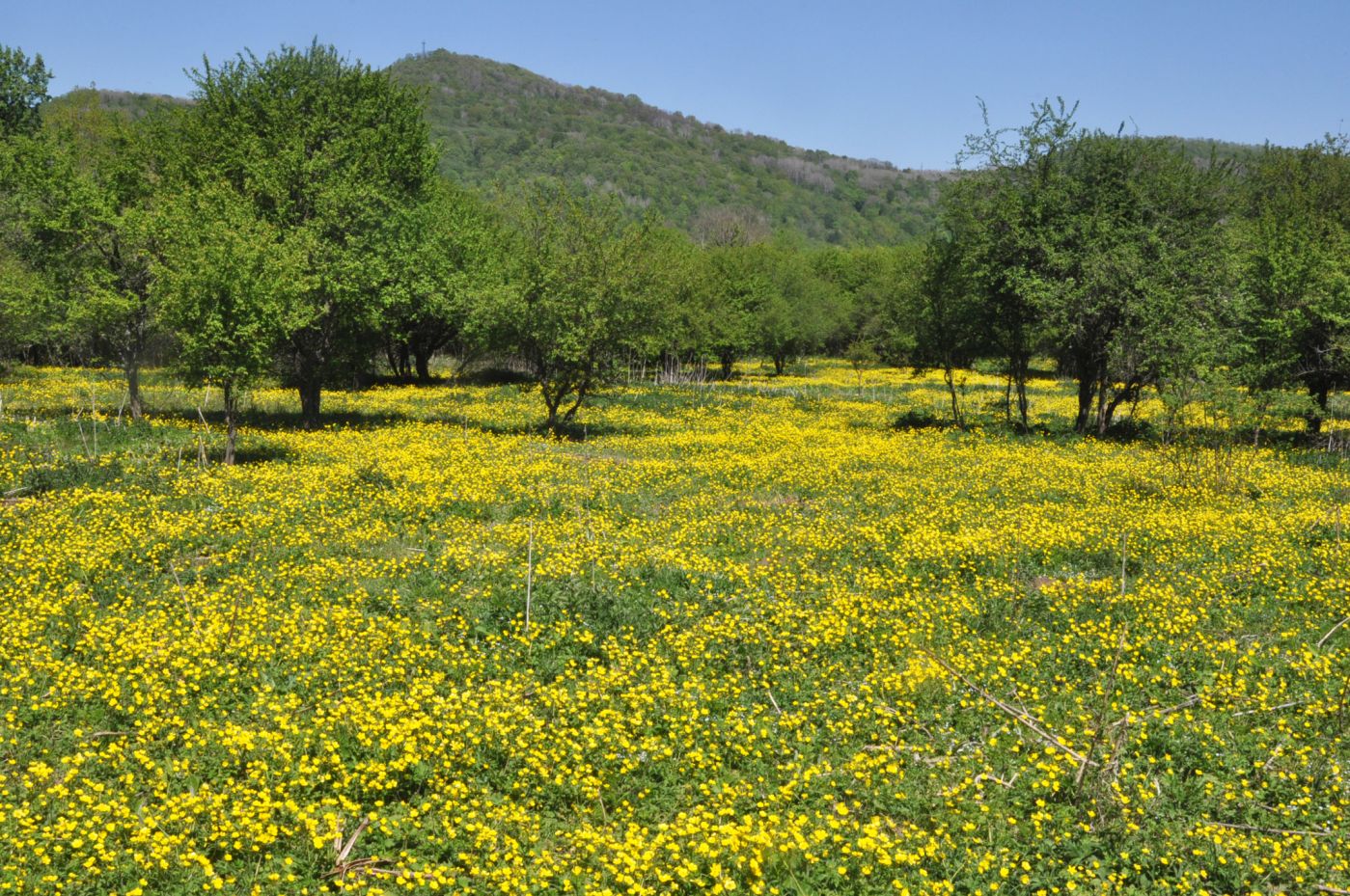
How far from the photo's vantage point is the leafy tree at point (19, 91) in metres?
50.3

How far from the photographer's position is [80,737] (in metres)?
8.48

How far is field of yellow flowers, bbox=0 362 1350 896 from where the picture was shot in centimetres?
696

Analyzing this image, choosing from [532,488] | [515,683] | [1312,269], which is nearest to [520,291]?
[532,488]

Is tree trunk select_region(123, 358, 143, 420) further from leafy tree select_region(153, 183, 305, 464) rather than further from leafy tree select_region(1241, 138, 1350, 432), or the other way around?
leafy tree select_region(1241, 138, 1350, 432)

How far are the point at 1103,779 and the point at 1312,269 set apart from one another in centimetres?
3030

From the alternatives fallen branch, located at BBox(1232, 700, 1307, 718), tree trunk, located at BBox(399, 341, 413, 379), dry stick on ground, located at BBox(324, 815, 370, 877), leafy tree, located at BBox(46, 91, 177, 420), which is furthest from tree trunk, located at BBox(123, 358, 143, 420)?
fallen branch, located at BBox(1232, 700, 1307, 718)

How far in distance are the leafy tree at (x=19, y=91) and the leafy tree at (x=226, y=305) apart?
40.7m

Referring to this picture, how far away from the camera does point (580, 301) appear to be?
28141mm

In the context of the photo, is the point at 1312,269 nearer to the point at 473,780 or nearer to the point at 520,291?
the point at 520,291

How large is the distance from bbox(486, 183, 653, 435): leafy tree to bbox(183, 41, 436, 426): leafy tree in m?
5.08

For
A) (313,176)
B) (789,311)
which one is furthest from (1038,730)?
(789,311)

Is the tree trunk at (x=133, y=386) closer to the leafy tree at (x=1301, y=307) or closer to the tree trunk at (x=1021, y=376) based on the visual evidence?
the tree trunk at (x=1021, y=376)

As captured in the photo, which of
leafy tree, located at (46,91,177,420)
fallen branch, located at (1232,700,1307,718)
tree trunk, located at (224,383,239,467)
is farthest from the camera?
leafy tree, located at (46,91,177,420)

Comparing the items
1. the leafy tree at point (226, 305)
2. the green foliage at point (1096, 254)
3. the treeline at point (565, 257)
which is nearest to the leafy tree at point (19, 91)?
the treeline at point (565, 257)
